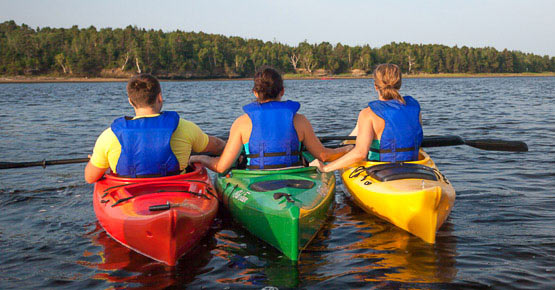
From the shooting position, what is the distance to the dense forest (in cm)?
9312

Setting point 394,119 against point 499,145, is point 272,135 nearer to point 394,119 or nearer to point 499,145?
point 394,119

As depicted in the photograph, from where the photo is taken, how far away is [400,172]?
17.0 feet

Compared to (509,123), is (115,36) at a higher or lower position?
higher

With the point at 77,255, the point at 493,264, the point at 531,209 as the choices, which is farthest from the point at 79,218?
the point at 531,209

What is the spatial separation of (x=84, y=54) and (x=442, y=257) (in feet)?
338

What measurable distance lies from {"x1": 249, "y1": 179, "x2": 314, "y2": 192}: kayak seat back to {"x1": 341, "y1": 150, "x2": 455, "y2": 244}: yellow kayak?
2.61ft

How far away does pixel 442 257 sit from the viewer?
183 inches

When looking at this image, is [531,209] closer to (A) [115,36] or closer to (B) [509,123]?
(B) [509,123]

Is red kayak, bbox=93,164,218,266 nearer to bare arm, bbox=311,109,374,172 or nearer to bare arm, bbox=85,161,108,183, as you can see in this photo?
bare arm, bbox=85,161,108,183

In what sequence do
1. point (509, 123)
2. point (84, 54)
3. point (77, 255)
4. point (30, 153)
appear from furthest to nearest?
point (84, 54) → point (509, 123) → point (30, 153) → point (77, 255)

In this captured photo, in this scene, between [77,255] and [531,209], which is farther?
[531,209]

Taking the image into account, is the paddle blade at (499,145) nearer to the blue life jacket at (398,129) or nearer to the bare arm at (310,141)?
the blue life jacket at (398,129)

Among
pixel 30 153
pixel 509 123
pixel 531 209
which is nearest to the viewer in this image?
pixel 531 209

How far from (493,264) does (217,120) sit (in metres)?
15.3
